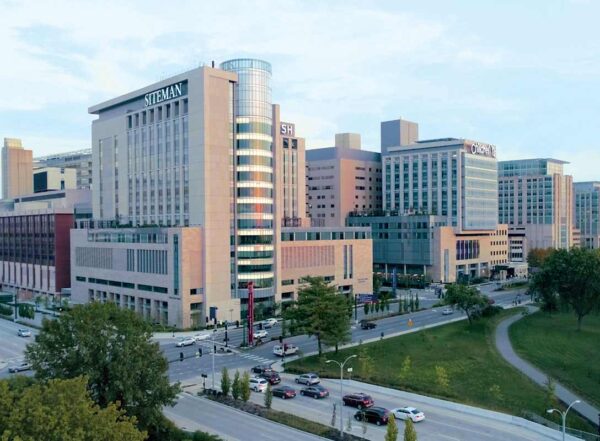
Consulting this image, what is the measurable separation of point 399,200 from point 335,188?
21.1 metres

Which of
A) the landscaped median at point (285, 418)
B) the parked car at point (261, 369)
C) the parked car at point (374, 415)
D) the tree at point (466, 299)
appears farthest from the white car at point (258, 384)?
the tree at point (466, 299)

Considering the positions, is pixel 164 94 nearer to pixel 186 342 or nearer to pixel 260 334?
pixel 186 342

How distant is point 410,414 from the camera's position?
53.5 metres

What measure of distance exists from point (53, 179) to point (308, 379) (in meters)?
136

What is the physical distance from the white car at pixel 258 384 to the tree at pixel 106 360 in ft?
53.9

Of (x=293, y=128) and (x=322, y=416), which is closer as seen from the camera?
(x=322, y=416)

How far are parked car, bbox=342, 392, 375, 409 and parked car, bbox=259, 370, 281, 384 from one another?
10.7 meters

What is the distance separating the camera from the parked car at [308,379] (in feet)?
216

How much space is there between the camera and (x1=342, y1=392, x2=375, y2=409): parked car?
57344 millimetres

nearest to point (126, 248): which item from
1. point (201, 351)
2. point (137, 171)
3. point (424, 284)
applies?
point (137, 171)

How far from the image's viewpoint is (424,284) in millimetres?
159875

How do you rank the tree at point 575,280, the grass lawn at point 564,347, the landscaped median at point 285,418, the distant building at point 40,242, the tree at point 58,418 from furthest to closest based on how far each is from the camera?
the distant building at point 40,242, the tree at point 575,280, the grass lawn at point 564,347, the landscaped median at point 285,418, the tree at point 58,418

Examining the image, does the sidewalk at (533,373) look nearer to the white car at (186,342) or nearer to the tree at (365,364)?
the tree at (365,364)

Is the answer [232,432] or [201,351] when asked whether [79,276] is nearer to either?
[201,351]
